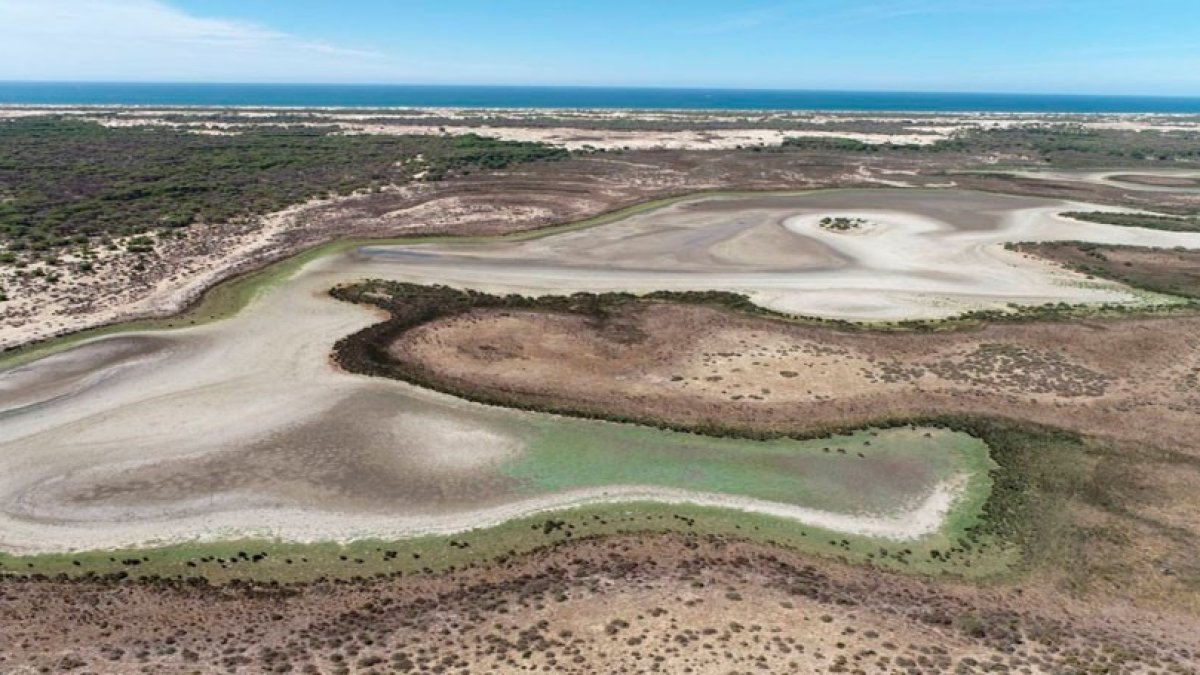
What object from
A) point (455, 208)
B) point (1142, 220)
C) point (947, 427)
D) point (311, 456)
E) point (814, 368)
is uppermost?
point (455, 208)

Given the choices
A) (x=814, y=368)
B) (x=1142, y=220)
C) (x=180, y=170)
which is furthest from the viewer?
(x=180, y=170)

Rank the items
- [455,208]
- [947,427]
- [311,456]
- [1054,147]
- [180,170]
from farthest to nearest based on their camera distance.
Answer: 1. [1054,147]
2. [180,170]
3. [455,208]
4. [947,427]
5. [311,456]

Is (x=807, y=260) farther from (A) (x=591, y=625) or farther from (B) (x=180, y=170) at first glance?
(B) (x=180, y=170)

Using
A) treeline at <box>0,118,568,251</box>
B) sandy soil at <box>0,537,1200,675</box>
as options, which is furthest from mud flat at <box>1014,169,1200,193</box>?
sandy soil at <box>0,537,1200,675</box>

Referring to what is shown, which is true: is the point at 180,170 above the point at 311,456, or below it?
above

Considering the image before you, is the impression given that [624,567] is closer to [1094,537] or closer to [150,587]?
[150,587]

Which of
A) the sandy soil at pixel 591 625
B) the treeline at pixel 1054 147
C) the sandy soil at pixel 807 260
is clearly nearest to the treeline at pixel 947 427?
the sandy soil at pixel 591 625

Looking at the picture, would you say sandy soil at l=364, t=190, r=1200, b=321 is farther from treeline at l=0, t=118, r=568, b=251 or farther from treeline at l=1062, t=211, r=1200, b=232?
treeline at l=0, t=118, r=568, b=251

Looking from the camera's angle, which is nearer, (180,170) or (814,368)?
(814,368)

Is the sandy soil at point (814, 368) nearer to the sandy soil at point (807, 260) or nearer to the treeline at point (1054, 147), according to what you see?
the sandy soil at point (807, 260)

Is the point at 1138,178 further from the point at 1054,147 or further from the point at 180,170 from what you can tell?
the point at 180,170

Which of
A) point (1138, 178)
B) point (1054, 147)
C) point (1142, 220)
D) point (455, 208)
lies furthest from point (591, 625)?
point (1054, 147)
